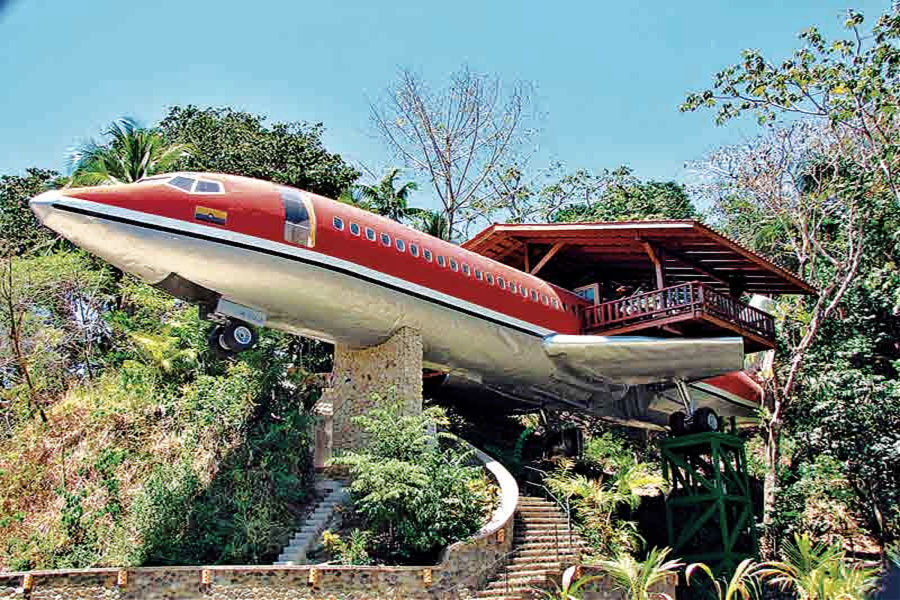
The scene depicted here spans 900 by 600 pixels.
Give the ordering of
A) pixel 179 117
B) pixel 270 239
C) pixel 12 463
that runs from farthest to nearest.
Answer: pixel 179 117, pixel 12 463, pixel 270 239

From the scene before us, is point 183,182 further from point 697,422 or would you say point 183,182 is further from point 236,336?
point 697,422

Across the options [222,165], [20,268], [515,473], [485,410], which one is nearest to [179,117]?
[222,165]

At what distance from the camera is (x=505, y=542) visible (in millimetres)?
16422

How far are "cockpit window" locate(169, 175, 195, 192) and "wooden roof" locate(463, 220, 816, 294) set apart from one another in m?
9.91

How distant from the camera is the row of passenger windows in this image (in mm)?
17234

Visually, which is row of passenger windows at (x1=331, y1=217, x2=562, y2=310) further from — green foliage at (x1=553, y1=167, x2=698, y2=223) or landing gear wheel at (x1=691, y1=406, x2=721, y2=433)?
green foliage at (x1=553, y1=167, x2=698, y2=223)

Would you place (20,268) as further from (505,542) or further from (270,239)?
(505,542)

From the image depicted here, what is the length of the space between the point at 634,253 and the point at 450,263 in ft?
23.7

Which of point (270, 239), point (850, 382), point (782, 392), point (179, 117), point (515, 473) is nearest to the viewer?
point (270, 239)

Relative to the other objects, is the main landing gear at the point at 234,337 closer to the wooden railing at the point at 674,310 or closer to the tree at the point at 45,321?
the tree at the point at 45,321

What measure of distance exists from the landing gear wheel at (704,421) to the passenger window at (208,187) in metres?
14.6

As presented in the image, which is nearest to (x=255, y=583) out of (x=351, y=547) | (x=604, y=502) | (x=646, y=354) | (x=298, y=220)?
(x=351, y=547)

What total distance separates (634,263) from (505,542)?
1142cm

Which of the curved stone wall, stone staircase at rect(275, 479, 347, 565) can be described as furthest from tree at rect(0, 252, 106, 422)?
the curved stone wall
